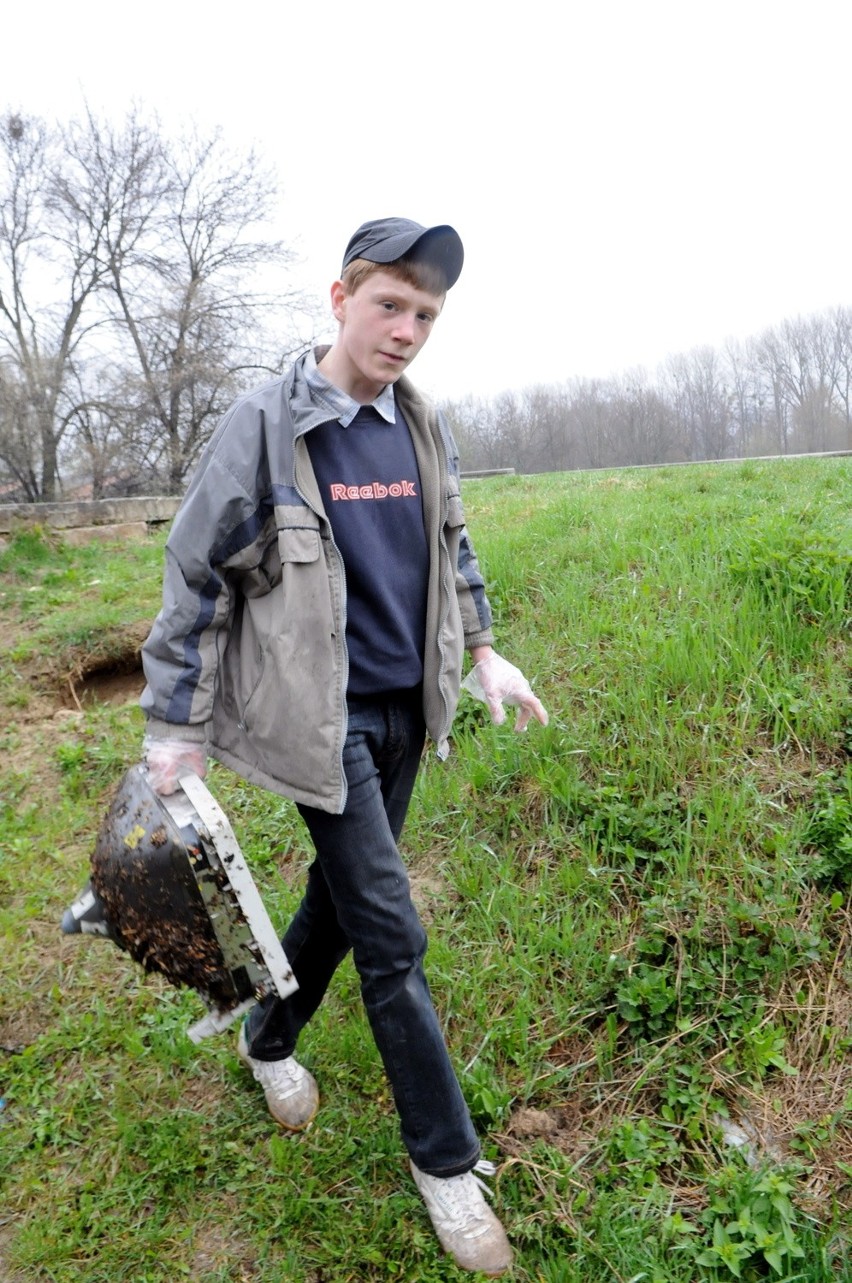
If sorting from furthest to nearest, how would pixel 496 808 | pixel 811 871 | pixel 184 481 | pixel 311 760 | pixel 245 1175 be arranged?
pixel 184 481, pixel 496 808, pixel 811 871, pixel 245 1175, pixel 311 760

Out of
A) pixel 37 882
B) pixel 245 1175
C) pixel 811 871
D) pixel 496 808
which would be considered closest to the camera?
pixel 245 1175

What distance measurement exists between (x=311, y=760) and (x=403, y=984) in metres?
0.53

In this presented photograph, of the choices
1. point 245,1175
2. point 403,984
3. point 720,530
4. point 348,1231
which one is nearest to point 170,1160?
point 245,1175

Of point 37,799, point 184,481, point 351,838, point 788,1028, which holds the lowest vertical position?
point 788,1028

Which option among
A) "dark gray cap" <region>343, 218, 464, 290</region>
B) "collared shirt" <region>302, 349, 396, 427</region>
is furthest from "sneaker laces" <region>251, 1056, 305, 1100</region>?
"dark gray cap" <region>343, 218, 464, 290</region>

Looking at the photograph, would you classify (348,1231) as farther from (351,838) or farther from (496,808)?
(496,808)

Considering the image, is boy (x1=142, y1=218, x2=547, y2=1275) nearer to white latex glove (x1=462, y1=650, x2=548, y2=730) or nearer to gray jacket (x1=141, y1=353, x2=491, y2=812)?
gray jacket (x1=141, y1=353, x2=491, y2=812)

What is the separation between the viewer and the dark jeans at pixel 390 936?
6.10 ft

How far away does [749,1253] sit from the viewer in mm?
1864

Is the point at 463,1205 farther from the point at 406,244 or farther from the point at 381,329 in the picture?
the point at 406,244

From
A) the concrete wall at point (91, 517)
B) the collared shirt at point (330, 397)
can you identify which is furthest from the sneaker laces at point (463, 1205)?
the concrete wall at point (91, 517)

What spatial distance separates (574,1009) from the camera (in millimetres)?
2463

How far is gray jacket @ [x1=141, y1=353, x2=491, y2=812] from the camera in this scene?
1.78 m

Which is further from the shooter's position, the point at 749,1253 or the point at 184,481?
the point at 184,481
